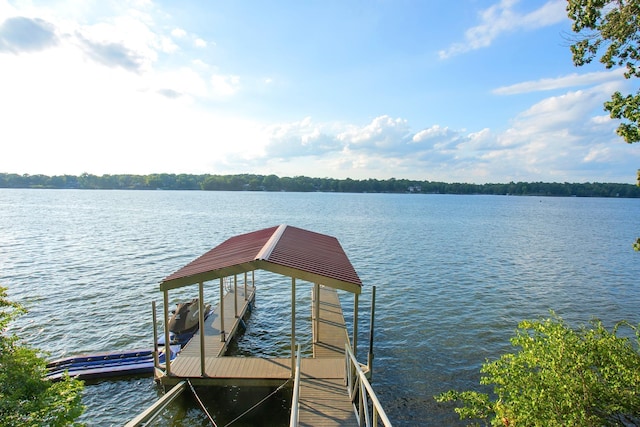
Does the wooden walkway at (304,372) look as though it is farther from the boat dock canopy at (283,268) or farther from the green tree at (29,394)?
the green tree at (29,394)

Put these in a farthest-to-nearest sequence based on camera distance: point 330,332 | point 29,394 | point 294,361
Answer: point 330,332, point 294,361, point 29,394

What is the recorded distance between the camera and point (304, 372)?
958 cm

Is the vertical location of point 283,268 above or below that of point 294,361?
above

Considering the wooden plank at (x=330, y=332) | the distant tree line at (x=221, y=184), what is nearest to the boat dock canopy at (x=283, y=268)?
the wooden plank at (x=330, y=332)

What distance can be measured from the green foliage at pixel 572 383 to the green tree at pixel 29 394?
6819 mm

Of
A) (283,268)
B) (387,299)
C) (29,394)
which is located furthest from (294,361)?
(387,299)

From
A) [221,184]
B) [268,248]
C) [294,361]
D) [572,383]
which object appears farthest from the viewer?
[221,184]

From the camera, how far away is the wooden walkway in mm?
7906

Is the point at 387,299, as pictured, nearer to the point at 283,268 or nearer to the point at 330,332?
the point at 330,332

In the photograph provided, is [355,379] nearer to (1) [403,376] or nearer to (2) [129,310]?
(1) [403,376]

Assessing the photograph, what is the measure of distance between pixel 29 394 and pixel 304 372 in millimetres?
5753

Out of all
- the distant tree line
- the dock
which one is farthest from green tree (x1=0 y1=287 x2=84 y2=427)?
the distant tree line

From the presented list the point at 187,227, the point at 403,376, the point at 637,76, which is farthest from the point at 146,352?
the point at 187,227

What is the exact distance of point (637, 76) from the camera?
28.0 ft
